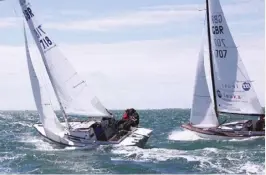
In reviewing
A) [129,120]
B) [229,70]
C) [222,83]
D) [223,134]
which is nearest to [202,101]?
[222,83]

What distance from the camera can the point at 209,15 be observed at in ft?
128

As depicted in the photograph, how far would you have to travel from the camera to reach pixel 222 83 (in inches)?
1553

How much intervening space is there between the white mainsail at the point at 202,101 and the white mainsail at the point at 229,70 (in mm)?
1335

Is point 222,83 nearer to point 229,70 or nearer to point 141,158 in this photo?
point 229,70

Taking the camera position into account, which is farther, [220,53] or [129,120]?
[220,53]

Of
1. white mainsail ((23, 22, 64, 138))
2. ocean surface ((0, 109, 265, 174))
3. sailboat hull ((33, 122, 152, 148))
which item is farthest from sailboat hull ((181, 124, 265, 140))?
white mainsail ((23, 22, 64, 138))

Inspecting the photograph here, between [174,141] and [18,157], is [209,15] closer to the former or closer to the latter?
[174,141]

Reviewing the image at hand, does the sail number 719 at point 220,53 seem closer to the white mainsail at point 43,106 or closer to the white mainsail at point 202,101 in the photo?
the white mainsail at point 202,101

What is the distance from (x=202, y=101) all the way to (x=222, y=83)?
2158 millimetres

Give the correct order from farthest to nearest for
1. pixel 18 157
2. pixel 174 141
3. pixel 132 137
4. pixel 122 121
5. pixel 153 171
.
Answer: pixel 174 141, pixel 122 121, pixel 132 137, pixel 18 157, pixel 153 171

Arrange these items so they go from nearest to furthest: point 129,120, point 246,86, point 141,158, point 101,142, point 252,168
→ 1. point 252,168
2. point 141,158
3. point 101,142
4. point 129,120
5. point 246,86

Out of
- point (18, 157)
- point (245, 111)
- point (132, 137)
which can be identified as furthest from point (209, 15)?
point (18, 157)

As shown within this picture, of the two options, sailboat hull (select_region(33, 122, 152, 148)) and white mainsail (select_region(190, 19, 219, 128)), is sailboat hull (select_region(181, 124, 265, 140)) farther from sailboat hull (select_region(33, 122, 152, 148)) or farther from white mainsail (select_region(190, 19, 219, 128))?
sailboat hull (select_region(33, 122, 152, 148))

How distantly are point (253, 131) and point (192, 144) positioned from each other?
446 cm
